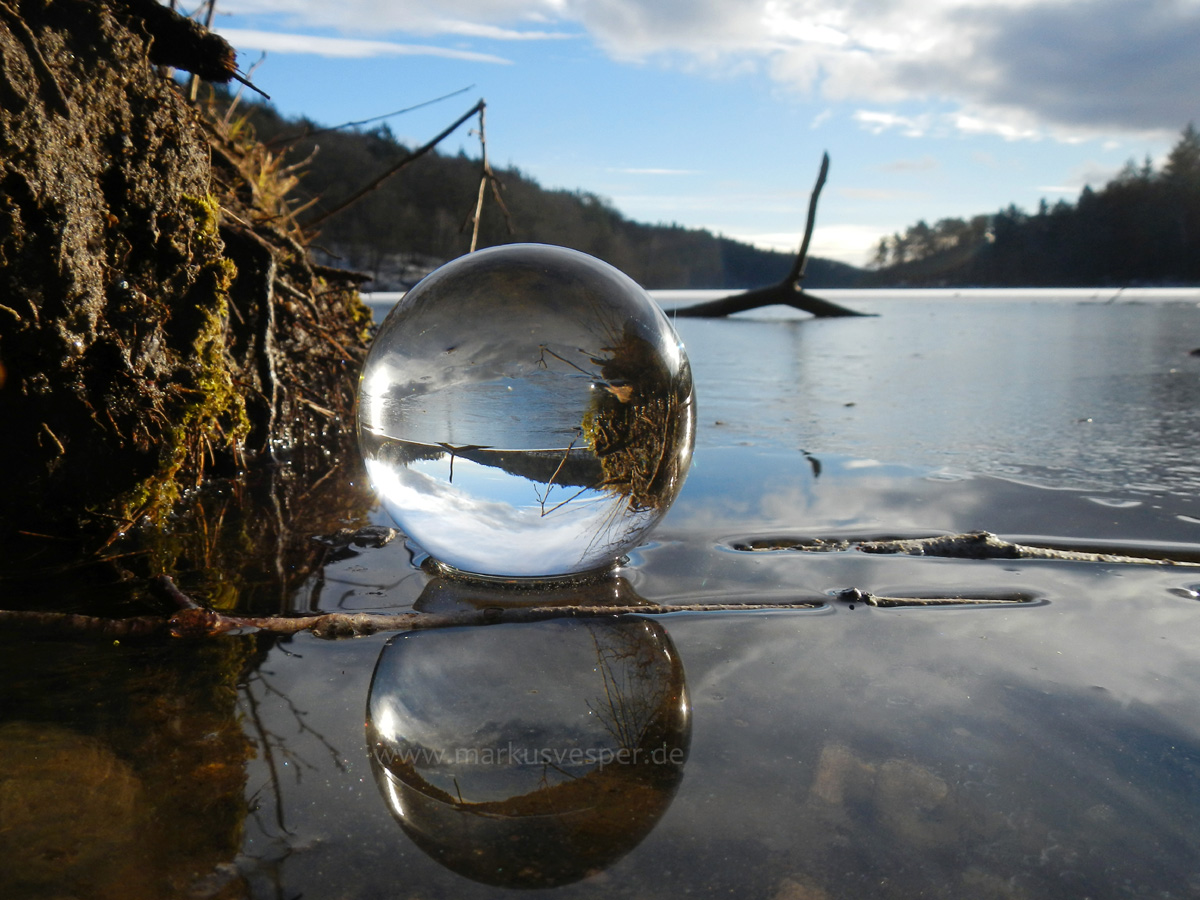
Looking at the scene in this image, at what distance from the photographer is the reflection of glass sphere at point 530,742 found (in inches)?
46.8

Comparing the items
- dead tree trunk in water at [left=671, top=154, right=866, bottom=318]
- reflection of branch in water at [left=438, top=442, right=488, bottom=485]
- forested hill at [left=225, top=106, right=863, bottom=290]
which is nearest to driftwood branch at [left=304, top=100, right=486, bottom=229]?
reflection of branch in water at [left=438, top=442, right=488, bottom=485]

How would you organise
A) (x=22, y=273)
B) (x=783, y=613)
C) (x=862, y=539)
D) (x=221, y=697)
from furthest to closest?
(x=862, y=539)
(x=22, y=273)
(x=783, y=613)
(x=221, y=697)

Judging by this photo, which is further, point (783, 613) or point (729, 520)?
point (729, 520)

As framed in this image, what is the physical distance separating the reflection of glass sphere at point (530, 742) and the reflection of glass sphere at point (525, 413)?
12.7 inches

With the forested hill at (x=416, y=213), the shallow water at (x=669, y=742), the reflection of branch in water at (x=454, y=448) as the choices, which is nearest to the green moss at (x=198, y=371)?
the shallow water at (x=669, y=742)

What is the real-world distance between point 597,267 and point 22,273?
5.23 feet

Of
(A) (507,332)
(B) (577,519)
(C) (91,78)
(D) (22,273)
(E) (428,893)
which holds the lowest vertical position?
(E) (428,893)

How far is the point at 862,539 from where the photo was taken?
278 cm

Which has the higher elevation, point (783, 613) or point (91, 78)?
point (91, 78)

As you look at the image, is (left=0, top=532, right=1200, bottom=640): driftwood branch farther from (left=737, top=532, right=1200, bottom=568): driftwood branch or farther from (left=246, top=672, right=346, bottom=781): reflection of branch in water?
(left=246, top=672, right=346, bottom=781): reflection of branch in water

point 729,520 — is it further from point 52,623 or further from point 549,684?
point 52,623

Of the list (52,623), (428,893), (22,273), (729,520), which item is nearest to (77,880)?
(428,893)

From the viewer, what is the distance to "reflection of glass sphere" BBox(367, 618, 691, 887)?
1.19 m

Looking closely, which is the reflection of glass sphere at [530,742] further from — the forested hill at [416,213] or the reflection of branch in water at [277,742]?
the forested hill at [416,213]
